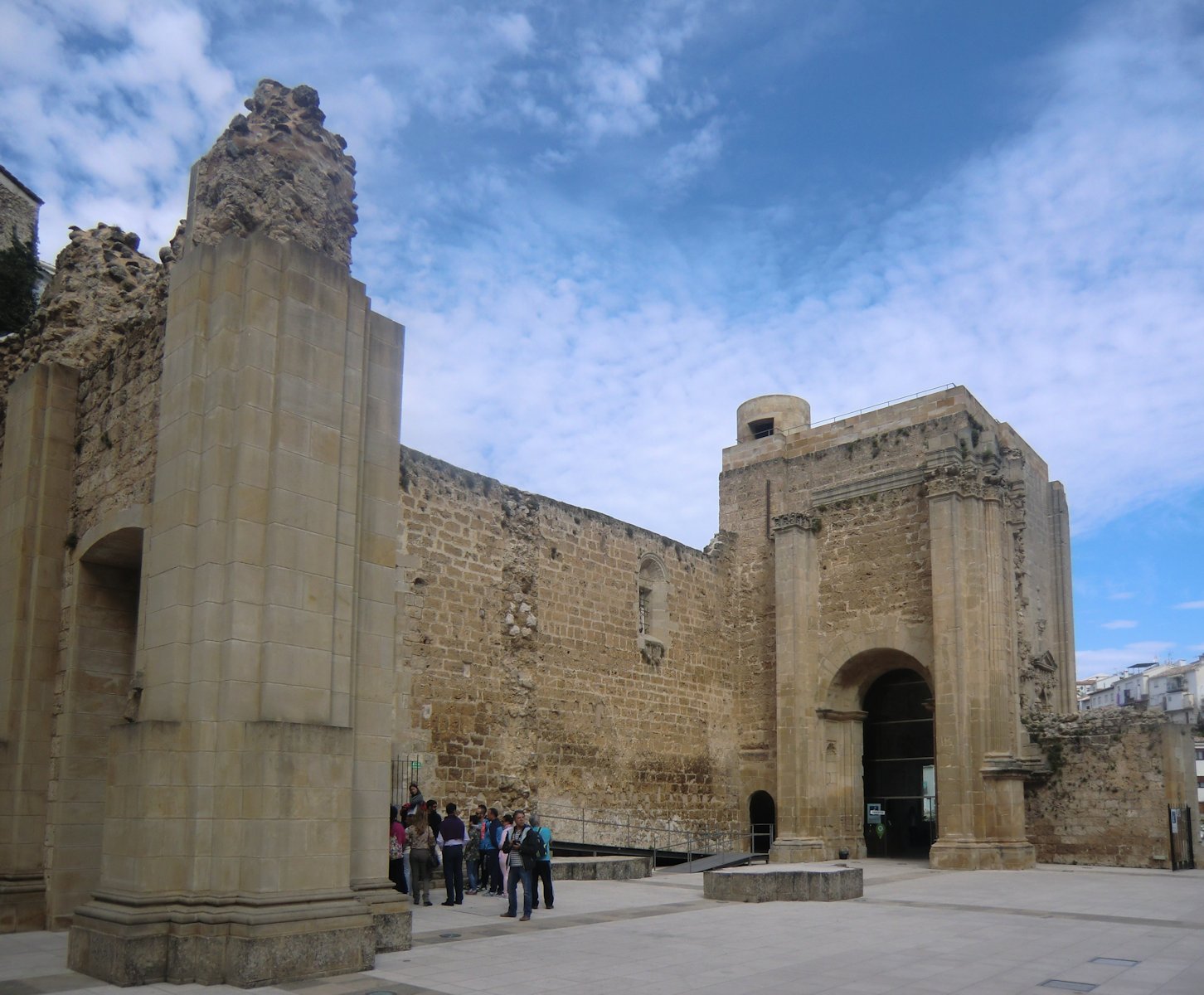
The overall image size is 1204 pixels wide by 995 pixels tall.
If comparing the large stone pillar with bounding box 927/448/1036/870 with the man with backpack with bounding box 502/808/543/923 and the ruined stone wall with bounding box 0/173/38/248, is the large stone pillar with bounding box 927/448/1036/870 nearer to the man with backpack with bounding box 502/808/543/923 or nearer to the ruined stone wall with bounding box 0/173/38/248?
the man with backpack with bounding box 502/808/543/923

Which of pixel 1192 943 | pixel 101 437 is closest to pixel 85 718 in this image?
pixel 101 437

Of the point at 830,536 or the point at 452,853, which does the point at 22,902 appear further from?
the point at 830,536

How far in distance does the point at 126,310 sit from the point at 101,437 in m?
2.38

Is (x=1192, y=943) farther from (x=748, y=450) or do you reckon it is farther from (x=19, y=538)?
(x=748, y=450)

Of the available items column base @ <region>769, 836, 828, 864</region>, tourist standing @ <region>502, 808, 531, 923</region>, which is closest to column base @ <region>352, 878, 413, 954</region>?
tourist standing @ <region>502, 808, 531, 923</region>

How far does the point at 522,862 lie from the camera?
1169 cm

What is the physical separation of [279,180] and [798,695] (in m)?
16.5

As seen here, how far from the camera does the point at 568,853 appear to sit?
18.8 metres

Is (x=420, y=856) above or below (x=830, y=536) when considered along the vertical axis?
below

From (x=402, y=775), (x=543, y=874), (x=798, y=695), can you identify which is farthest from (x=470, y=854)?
(x=798, y=695)

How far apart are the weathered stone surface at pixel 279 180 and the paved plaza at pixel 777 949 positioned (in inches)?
247

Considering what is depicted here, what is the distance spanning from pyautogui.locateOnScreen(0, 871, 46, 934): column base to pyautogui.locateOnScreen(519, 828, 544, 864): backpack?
479 centimetres

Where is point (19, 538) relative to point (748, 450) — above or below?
A: below

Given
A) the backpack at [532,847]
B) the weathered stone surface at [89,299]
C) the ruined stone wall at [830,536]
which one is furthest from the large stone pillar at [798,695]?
the weathered stone surface at [89,299]
